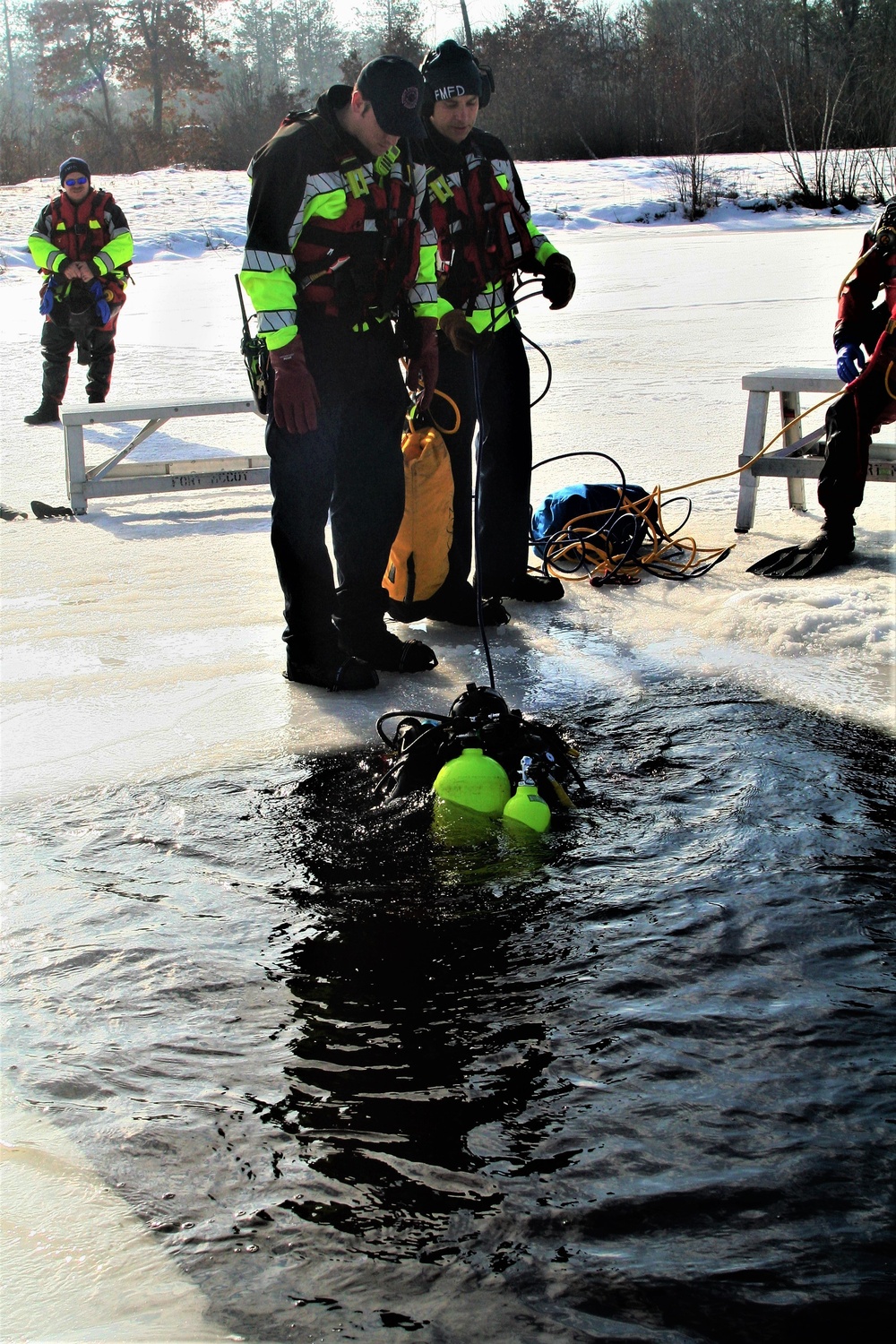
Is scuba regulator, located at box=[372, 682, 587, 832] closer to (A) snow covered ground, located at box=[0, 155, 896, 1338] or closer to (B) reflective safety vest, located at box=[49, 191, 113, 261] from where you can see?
(A) snow covered ground, located at box=[0, 155, 896, 1338]

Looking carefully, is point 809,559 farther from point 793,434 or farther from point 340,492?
point 340,492

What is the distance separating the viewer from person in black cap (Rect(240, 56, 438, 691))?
3523mm

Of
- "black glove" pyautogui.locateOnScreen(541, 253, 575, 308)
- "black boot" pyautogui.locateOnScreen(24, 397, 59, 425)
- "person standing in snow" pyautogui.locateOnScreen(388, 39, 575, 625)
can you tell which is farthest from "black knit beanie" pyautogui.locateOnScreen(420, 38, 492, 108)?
"black boot" pyautogui.locateOnScreen(24, 397, 59, 425)

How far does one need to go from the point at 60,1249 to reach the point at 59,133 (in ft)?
119

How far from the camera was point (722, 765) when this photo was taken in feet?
10.7

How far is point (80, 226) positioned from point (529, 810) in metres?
7.80

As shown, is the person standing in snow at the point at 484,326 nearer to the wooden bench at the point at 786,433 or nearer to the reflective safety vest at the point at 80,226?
the wooden bench at the point at 786,433

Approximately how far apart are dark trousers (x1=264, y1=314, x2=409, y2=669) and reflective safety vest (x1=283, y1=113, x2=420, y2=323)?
3.9 inches

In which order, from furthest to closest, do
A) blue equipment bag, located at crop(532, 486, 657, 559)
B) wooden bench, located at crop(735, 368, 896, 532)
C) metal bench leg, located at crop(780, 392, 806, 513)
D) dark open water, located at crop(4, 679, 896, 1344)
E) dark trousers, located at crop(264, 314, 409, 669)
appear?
metal bench leg, located at crop(780, 392, 806, 513), wooden bench, located at crop(735, 368, 896, 532), blue equipment bag, located at crop(532, 486, 657, 559), dark trousers, located at crop(264, 314, 409, 669), dark open water, located at crop(4, 679, 896, 1344)

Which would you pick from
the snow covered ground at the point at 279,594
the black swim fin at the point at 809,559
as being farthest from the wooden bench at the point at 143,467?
the black swim fin at the point at 809,559

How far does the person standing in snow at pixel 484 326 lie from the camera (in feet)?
13.8

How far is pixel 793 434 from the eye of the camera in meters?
5.92

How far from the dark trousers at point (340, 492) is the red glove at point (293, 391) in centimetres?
10

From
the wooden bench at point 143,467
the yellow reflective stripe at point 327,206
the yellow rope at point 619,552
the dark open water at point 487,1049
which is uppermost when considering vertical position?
the yellow reflective stripe at point 327,206
